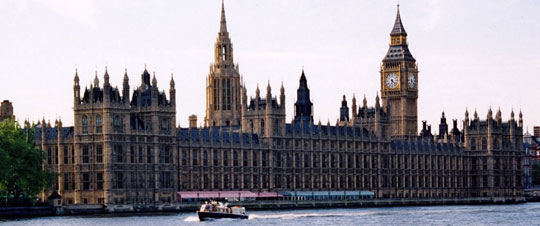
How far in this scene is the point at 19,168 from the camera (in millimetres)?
175500

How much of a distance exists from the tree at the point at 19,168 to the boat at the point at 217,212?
A: 21.2m

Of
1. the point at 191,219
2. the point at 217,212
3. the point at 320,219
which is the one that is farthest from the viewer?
the point at 320,219

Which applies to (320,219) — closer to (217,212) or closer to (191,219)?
(217,212)

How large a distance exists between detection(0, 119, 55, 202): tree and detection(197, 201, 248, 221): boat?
21210 millimetres

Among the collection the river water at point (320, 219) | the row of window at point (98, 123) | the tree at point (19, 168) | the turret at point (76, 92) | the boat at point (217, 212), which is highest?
the turret at point (76, 92)

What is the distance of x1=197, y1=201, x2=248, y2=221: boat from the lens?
168 meters

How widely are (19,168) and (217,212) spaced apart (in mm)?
25018

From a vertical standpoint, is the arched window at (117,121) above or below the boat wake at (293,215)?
above

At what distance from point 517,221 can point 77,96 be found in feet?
199

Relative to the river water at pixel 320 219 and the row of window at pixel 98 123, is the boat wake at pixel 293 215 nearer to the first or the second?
the river water at pixel 320 219

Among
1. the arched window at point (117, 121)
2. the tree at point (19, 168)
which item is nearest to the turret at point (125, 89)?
the arched window at point (117, 121)

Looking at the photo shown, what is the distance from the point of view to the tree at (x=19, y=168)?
17425cm

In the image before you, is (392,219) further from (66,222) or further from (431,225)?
(66,222)

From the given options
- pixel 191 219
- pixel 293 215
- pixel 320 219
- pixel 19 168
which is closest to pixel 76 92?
pixel 19 168
